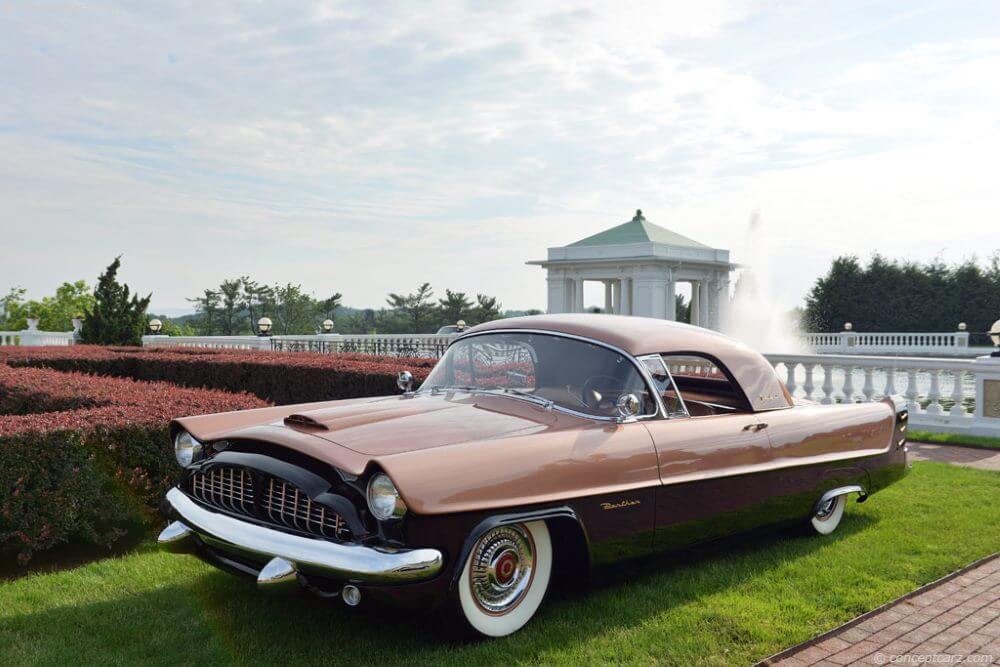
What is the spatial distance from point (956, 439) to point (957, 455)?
1.17 meters

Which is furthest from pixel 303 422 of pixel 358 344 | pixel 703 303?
pixel 703 303

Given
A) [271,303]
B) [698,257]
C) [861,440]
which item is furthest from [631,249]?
[271,303]

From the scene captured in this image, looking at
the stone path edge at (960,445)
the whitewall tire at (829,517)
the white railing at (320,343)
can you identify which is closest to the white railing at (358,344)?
the white railing at (320,343)

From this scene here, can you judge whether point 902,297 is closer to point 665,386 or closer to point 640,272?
point 640,272

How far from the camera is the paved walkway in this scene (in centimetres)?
914

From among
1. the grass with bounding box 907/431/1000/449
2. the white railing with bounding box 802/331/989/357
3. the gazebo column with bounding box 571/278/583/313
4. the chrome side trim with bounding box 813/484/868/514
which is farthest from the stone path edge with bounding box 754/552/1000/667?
the gazebo column with bounding box 571/278/583/313

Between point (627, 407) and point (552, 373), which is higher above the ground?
point (552, 373)

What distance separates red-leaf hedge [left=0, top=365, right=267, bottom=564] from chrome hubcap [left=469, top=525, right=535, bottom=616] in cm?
298

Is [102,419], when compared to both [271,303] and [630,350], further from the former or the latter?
[271,303]

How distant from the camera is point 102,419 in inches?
234

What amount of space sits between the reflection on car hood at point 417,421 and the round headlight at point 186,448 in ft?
2.01

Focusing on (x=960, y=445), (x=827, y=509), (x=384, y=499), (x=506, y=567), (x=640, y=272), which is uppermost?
(x=640, y=272)

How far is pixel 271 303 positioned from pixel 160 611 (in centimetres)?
7762

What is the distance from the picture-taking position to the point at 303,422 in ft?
14.1
